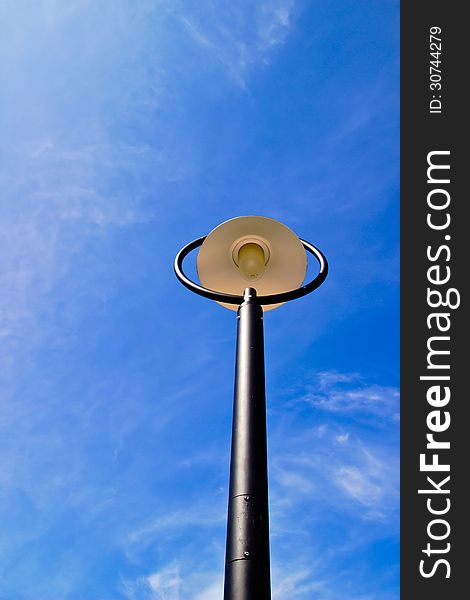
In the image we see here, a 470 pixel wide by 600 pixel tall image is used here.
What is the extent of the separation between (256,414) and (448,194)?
17.4ft

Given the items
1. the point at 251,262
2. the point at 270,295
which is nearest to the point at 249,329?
the point at 270,295

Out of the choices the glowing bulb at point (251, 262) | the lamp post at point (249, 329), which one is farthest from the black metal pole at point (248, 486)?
the glowing bulb at point (251, 262)

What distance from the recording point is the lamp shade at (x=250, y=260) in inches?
202

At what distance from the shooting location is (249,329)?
407 centimetres

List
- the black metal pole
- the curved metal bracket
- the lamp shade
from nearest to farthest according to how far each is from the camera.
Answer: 1. the black metal pole
2. the curved metal bracket
3. the lamp shade

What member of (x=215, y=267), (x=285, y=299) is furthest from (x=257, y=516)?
(x=215, y=267)

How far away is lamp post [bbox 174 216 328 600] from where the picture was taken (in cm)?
294

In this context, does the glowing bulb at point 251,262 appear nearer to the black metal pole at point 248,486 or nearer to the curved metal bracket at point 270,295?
the curved metal bracket at point 270,295

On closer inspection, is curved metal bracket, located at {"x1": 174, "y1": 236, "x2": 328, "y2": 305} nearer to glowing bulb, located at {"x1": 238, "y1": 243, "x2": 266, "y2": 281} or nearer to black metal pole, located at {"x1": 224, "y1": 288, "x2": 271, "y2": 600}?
glowing bulb, located at {"x1": 238, "y1": 243, "x2": 266, "y2": 281}

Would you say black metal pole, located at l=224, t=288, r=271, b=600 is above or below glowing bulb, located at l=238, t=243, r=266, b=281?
below

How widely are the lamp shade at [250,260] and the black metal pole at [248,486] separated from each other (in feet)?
3.98

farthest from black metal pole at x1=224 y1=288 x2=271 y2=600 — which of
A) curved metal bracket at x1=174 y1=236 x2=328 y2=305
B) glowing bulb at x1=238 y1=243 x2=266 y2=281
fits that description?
glowing bulb at x1=238 y1=243 x2=266 y2=281

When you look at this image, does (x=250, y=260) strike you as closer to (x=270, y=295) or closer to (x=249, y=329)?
(x=270, y=295)

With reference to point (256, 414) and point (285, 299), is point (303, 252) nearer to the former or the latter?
point (285, 299)
